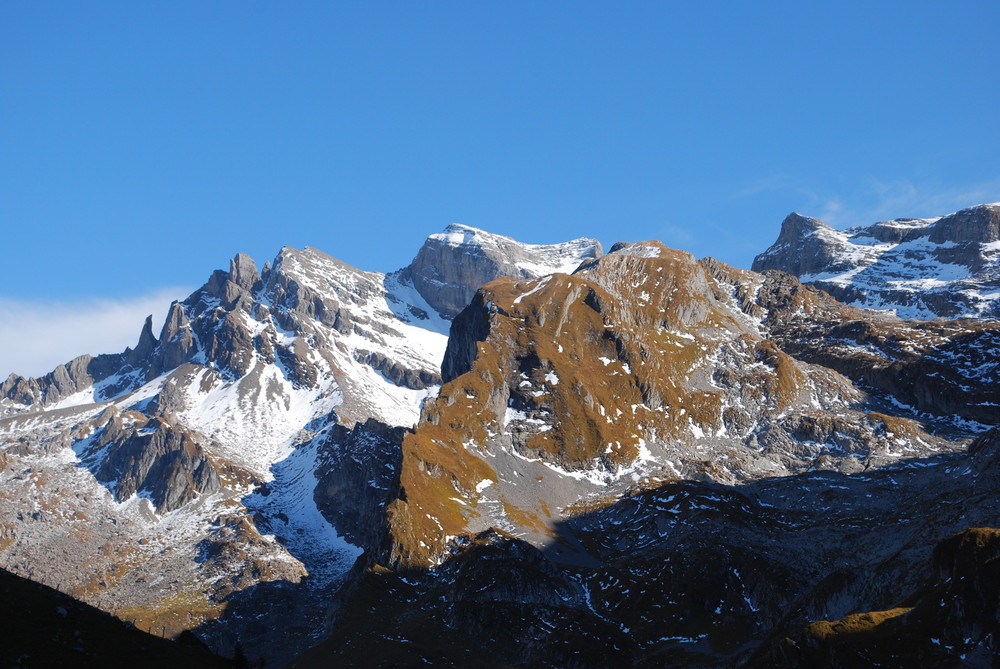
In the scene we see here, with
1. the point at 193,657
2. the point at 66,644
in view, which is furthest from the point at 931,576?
the point at 66,644

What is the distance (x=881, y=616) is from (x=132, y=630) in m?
121

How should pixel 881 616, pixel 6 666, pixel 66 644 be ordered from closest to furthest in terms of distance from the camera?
1. pixel 6 666
2. pixel 66 644
3. pixel 881 616

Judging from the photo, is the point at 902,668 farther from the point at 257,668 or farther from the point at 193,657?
the point at 193,657

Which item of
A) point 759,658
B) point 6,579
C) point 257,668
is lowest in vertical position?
point 759,658

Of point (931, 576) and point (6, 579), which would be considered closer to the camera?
point (6, 579)

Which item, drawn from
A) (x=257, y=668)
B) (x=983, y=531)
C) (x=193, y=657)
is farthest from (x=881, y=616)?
(x=193, y=657)

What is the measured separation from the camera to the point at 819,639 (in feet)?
559

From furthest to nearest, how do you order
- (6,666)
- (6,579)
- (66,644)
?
1. (6,579)
2. (66,644)
3. (6,666)

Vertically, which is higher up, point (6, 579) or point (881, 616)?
point (6, 579)

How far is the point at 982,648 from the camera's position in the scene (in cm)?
15100

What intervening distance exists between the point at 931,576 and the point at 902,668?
2834 cm

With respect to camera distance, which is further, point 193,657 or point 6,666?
point 193,657

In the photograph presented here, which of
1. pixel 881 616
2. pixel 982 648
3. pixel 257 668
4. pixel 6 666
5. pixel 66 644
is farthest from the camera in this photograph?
pixel 881 616

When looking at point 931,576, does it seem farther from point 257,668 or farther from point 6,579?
point 6,579
